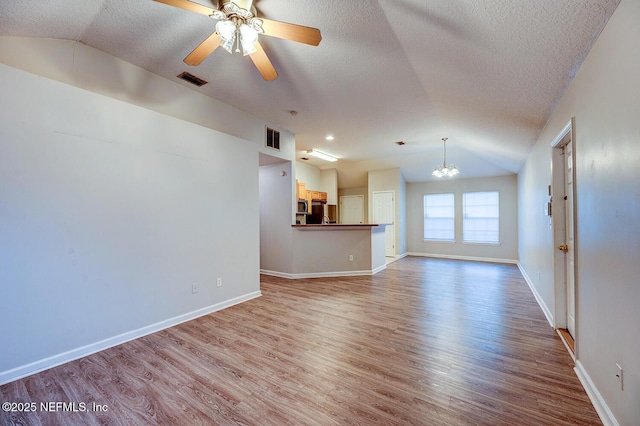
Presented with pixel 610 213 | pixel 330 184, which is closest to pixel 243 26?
pixel 610 213

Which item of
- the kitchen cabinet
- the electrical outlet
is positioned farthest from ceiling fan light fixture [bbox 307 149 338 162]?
the electrical outlet

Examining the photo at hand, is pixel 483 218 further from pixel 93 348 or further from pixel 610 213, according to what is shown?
pixel 93 348

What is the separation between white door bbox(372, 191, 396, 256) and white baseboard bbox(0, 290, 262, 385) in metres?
5.73

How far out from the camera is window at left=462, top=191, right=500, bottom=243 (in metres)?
7.46

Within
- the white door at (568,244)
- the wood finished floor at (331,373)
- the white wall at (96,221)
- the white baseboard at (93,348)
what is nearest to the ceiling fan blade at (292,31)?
the white wall at (96,221)

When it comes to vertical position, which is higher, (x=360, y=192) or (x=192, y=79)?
(x=192, y=79)

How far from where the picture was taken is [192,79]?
3301mm

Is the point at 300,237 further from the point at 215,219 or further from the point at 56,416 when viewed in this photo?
the point at 56,416

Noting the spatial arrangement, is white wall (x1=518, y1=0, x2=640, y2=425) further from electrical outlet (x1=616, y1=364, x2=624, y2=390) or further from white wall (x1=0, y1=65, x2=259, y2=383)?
white wall (x1=0, y1=65, x2=259, y2=383)

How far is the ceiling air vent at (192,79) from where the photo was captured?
126 inches

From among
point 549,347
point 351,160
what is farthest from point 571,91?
point 351,160

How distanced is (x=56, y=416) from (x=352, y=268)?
4612 millimetres

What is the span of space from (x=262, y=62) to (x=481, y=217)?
7.73 metres

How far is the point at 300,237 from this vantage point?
5391mm
